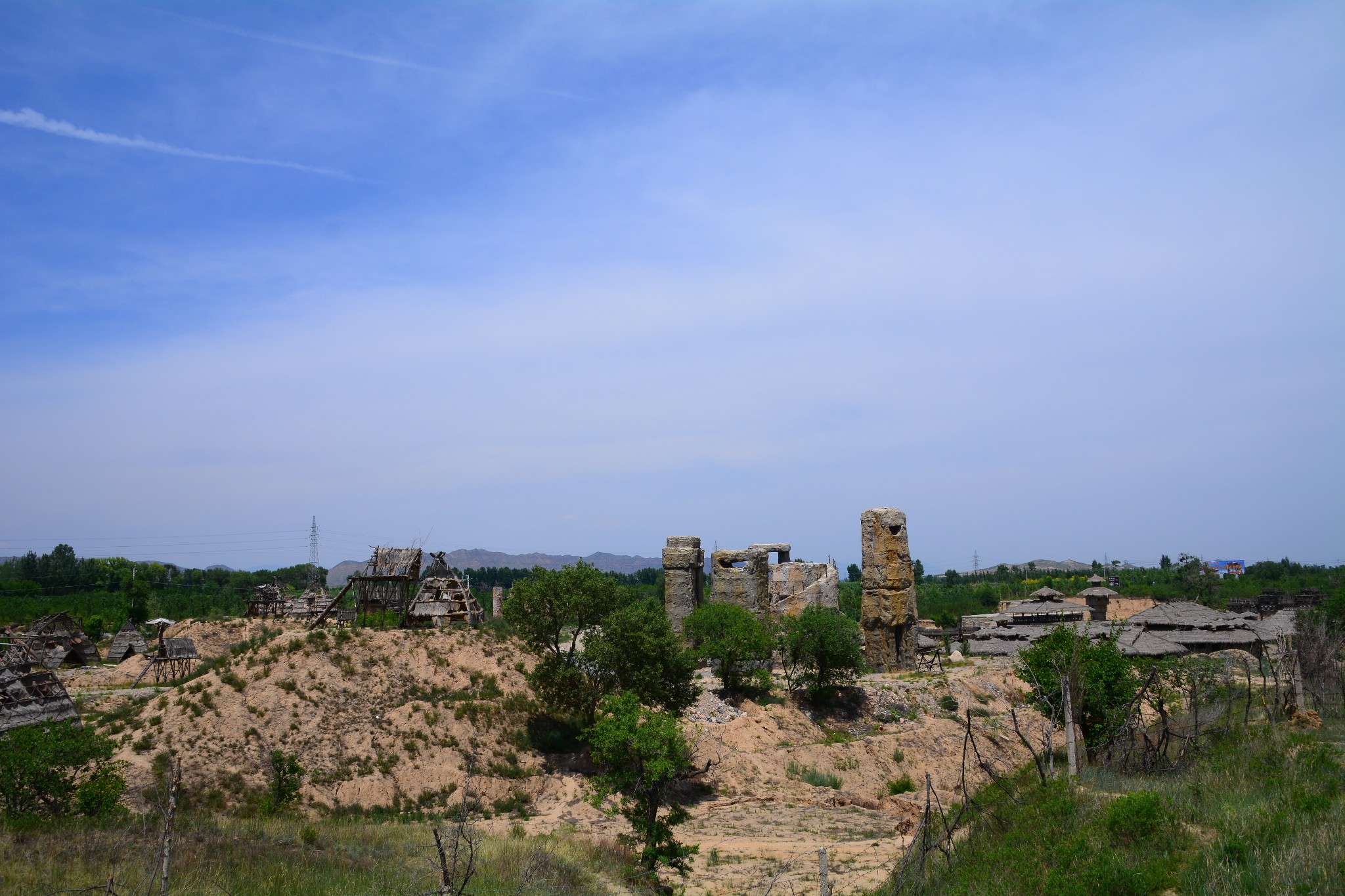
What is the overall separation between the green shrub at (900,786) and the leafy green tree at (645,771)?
9.05 m

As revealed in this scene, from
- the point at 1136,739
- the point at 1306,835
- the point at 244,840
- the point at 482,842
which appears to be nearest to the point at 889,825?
the point at 1136,739

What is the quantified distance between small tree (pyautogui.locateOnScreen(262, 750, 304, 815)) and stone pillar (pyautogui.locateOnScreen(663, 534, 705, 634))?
14.8m

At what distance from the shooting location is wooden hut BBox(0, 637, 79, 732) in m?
19.7

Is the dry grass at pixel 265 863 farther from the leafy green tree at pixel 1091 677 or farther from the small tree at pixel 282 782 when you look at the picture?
the leafy green tree at pixel 1091 677

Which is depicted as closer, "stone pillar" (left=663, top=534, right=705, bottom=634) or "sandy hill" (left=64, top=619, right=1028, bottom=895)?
"sandy hill" (left=64, top=619, right=1028, bottom=895)

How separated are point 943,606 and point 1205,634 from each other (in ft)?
137

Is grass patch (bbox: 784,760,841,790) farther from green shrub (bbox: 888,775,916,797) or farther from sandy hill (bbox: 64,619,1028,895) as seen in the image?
green shrub (bbox: 888,775,916,797)

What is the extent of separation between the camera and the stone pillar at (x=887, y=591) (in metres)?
31.0

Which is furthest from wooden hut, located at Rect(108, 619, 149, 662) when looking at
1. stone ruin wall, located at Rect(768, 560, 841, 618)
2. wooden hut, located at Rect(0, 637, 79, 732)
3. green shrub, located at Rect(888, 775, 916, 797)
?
green shrub, located at Rect(888, 775, 916, 797)

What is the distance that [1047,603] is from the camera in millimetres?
48219

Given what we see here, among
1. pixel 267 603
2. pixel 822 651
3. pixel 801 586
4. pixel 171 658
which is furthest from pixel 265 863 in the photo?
pixel 267 603

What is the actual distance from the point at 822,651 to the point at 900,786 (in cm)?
516

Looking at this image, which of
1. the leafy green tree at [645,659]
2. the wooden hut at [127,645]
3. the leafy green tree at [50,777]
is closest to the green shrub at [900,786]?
the leafy green tree at [645,659]

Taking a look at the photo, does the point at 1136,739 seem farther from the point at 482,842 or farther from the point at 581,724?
the point at 581,724
